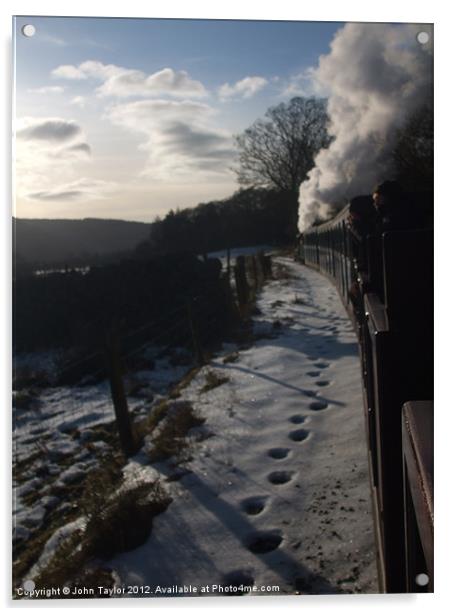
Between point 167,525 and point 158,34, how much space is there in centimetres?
206

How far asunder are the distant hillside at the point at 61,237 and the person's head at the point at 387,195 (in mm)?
1163

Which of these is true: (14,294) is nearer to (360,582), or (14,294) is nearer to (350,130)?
(360,582)

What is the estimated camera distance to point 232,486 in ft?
8.59

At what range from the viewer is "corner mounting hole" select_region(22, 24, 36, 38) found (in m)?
1.94

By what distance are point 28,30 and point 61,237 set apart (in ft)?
2.65

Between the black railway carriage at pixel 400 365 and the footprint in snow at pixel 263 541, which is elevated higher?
the black railway carriage at pixel 400 365

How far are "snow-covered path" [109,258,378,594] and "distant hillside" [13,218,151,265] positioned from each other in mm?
1285

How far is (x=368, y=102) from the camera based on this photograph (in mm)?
4902

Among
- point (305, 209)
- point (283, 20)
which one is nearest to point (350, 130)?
point (283, 20)

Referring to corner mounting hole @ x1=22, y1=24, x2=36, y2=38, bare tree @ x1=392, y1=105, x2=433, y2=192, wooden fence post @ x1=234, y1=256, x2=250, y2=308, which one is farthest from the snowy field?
wooden fence post @ x1=234, y1=256, x2=250, y2=308

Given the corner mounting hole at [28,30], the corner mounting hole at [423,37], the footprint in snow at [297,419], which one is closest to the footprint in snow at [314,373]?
the footprint in snow at [297,419]

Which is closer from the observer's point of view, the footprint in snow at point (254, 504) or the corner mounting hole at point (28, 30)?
the corner mounting hole at point (28, 30)

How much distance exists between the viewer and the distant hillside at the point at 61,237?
77.0 inches

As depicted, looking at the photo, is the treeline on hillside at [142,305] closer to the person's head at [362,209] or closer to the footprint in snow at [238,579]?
the person's head at [362,209]
